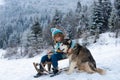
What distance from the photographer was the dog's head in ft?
26.9

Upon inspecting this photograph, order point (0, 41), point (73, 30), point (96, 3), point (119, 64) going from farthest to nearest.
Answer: point (0, 41) < point (73, 30) < point (96, 3) < point (119, 64)

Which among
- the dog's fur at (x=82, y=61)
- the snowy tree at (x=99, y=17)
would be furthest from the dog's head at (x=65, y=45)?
the snowy tree at (x=99, y=17)

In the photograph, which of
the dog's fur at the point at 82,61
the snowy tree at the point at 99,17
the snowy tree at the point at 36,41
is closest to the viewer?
the dog's fur at the point at 82,61

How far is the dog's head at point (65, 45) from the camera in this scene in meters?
8.19

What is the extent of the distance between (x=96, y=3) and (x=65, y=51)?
29.2 m

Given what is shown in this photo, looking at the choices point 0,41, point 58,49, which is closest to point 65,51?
point 58,49

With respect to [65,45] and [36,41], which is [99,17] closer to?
[36,41]

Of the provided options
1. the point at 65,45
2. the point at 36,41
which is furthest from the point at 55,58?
the point at 36,41

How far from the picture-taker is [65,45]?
827 centimetres

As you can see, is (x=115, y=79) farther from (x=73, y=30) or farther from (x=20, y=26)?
(x=20, y=26)

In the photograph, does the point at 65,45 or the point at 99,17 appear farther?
the point at 99,17

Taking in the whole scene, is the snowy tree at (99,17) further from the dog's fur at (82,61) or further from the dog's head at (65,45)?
the dog's fur at (82,61)

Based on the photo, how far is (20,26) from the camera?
612 feet

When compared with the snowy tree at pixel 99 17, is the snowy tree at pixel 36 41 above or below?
below
